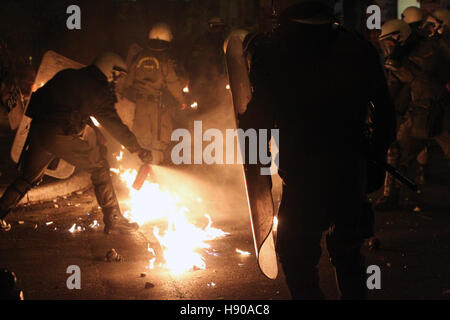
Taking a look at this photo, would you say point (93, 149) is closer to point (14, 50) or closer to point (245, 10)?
point (14, 50)

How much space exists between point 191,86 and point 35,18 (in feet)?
20.1

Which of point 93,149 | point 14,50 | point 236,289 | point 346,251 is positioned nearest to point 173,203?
point 93,149

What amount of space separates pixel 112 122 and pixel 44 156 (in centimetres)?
84

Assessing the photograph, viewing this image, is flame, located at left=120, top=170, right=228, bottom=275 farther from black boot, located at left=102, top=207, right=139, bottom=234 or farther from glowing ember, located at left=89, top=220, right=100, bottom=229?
glowing ember, located at left=89, top=220, right=100, bottom=229

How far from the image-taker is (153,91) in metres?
9.48

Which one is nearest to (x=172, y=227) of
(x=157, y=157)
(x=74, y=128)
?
(x=74, y=128)

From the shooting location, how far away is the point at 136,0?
15875 millimetres

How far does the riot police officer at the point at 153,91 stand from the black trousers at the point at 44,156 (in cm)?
353

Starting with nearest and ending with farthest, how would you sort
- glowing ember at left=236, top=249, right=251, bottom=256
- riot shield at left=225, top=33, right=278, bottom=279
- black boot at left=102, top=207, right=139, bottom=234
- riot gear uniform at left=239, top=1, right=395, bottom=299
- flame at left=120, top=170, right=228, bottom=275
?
riot gear uniform at left=239, top=1, right=395, bottom=299 → riot shield at left=225, top=33, right=278, bottom=279 → flame at left=120, top=170, right=228, bottom=275 → glowing ember at left=236, top=249, right=251, bottom=256 → black boot at left=102, top=207, right=139, bottom=234

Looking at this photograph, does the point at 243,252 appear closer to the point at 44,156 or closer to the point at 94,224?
the point at 94,224

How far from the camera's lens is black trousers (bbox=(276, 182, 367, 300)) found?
3080mm

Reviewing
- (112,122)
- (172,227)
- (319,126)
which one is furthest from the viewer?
(172,227)

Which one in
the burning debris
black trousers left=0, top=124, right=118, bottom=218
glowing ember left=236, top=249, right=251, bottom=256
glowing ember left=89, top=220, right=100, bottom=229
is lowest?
glowing ember left=89, top=220, right=100, bottom=229

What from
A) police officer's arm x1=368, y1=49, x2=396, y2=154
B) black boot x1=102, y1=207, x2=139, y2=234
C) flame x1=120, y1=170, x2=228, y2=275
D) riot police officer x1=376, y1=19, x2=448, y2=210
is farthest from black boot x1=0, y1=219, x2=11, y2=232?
riot police officer x1=376, y1=19, x2=448, y2=210
